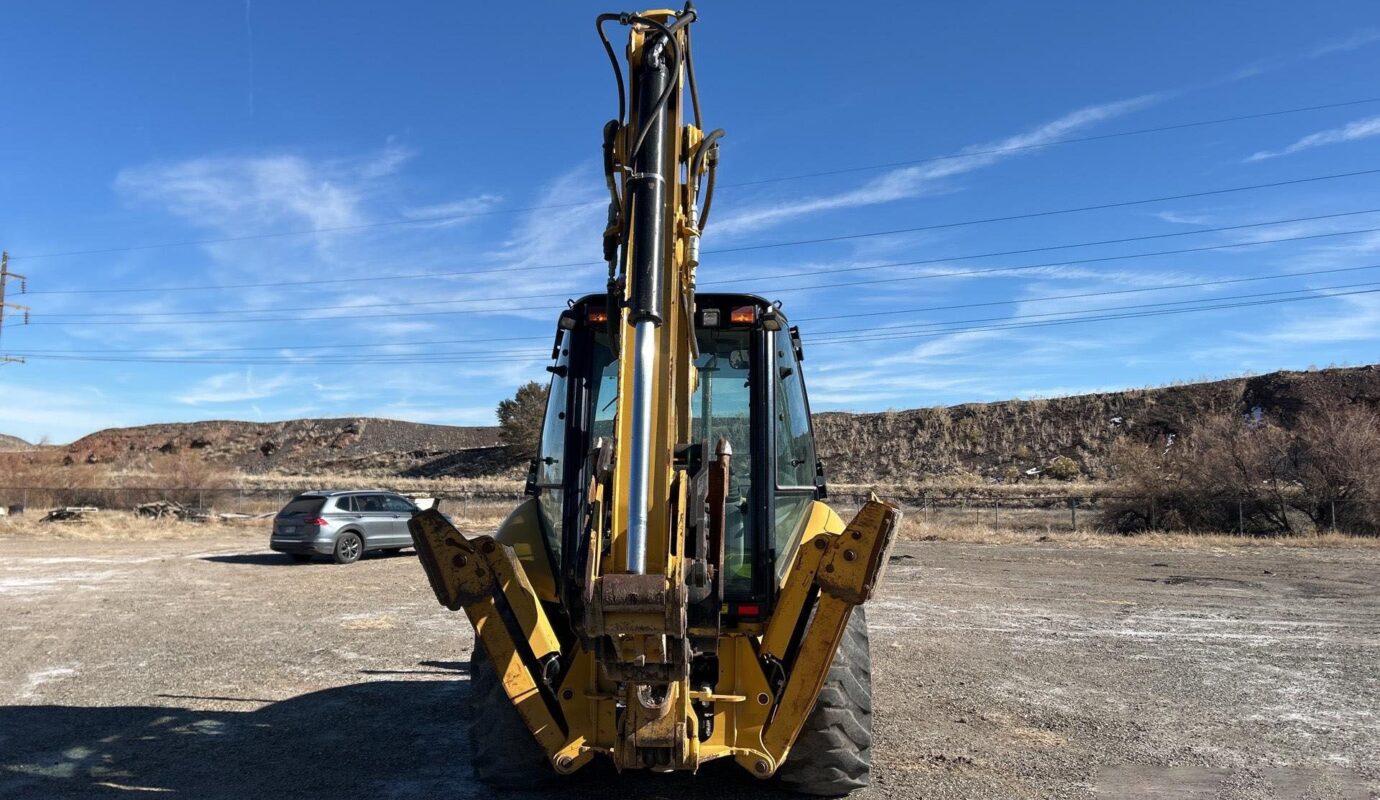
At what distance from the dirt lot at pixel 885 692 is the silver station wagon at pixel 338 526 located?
3.55 meters

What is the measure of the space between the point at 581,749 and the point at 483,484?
4295 centimetres

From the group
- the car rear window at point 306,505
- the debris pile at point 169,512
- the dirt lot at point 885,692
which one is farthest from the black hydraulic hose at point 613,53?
the debris pile at point 169,512

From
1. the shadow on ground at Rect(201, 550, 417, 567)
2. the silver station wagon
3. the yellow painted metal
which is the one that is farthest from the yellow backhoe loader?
the shadow on ground at Rect(201, 550, 417, 567)

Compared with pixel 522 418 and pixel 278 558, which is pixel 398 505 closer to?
pixel 278 558

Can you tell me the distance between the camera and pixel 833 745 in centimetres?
457

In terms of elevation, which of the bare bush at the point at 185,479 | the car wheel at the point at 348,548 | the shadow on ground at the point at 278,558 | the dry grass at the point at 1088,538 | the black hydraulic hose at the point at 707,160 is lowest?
the dry grass at the point at 1088,538

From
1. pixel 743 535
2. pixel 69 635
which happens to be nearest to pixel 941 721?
pixel 743 535

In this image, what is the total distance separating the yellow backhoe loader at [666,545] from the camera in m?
3.50

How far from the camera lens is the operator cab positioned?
434 centimetres

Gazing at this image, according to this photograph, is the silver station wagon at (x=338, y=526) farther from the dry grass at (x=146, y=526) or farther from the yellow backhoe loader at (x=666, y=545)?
the yellow backhoe loader at (x=666, y=545)

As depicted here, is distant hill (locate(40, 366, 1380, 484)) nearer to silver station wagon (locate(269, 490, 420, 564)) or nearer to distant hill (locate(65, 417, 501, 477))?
distant hill (locate(65, 417, 501, 477))

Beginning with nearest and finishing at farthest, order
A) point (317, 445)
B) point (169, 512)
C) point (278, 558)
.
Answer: point (278, 558), point (169, 512), point (317, 445)

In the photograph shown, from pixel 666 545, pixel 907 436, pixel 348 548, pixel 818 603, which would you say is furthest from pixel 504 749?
pixel 907 436

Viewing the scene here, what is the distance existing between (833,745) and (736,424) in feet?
5.60
